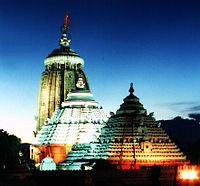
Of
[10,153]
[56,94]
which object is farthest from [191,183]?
[56,94]

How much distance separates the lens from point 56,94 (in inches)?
3004

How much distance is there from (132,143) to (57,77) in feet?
122

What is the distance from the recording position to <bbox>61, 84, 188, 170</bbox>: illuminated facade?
4144cm

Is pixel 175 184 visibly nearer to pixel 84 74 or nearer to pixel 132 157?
pixel 132 157

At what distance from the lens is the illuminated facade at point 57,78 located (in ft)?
251

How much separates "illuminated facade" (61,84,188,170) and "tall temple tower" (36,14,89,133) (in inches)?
1232

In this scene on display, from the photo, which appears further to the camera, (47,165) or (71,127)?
(71,127)

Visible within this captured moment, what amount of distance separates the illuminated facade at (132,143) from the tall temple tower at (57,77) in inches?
1232

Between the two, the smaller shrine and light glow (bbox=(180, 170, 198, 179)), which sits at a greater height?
the smaller shrine

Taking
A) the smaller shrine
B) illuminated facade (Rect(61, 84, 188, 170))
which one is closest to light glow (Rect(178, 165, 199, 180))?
illuminated facade (Rect(61, 84, 188, 170))

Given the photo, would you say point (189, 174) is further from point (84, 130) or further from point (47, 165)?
point (84, 130)

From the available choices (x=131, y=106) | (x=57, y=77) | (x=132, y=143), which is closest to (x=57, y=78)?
(x=57, y=77)

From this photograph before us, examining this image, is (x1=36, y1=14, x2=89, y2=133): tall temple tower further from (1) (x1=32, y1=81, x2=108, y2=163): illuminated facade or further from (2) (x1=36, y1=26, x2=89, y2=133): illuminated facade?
(1) (x1=32, y1=81, x2=108, y2=163): illuminated facade

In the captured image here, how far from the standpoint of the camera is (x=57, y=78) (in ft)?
253
